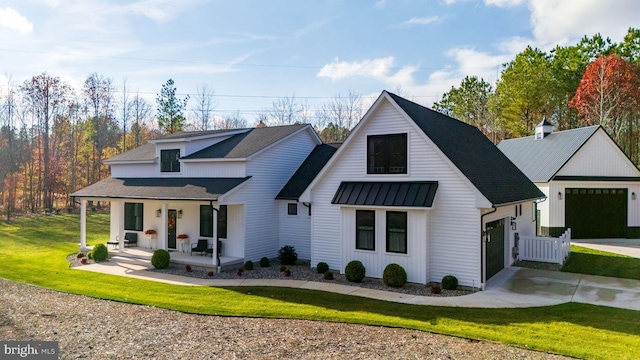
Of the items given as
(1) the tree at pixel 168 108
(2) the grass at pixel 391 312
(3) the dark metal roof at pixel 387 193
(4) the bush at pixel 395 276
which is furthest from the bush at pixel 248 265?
(1) the tree at pixel 168 108

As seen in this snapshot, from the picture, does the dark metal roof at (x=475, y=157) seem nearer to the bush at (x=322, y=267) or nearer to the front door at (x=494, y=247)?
the front door at (x=494, y=247)

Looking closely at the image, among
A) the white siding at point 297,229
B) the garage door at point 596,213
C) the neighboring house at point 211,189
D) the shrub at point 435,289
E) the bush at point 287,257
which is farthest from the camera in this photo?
the garage door at point 596,213

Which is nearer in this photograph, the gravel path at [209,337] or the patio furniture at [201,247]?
the gravel path at [209,337]

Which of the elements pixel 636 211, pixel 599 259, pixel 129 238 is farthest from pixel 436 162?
pixel 636 211

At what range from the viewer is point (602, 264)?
16.5 m

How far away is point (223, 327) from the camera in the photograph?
9.62 metres

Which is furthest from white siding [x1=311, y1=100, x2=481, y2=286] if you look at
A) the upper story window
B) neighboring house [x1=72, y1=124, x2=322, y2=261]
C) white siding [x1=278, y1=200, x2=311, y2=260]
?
neighboring house [x1=72, y1=124, x2=322, y2=261]

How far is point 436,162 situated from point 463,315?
5.20m

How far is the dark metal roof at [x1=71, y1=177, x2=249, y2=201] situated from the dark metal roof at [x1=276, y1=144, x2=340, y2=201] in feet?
7.00

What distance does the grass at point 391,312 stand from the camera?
Answer: 8516 millimetres

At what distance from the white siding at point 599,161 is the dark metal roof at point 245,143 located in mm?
15854

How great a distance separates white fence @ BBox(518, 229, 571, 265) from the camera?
1644 cm

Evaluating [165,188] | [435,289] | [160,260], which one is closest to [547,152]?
[435,289]

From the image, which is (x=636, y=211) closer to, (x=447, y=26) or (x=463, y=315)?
(x=447, y=26)
